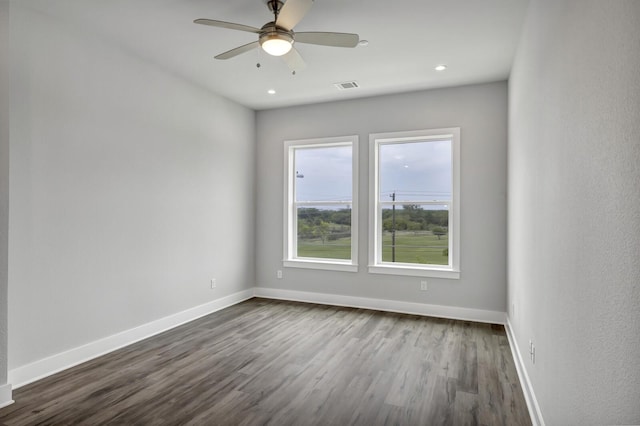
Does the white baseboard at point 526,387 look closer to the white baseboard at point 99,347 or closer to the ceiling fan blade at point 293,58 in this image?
the ceiling fan blade at point 293,58

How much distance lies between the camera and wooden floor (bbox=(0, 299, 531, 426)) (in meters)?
2.43

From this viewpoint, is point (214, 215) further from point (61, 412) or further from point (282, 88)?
point (61, 412)

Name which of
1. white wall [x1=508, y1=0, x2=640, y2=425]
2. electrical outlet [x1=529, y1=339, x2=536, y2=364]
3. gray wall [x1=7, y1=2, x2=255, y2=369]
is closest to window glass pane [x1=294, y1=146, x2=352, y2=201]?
gray wall [x1=7, y1=2, x2=255, y2=369]

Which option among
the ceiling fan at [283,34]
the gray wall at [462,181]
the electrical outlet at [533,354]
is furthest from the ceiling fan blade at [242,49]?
the electrical outlet at [533,354]

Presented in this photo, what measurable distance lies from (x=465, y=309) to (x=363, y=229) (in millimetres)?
1614

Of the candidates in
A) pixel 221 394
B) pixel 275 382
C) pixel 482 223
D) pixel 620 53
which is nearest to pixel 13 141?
pixel 221 394

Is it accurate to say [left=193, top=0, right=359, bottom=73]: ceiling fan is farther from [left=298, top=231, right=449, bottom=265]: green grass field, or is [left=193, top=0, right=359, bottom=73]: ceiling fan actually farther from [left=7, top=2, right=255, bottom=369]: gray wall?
[left=298, top=231, right=449, bottom=265]: green grass field

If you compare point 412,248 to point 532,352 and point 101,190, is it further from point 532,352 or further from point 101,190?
point 101,190

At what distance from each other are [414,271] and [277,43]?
10.8ft

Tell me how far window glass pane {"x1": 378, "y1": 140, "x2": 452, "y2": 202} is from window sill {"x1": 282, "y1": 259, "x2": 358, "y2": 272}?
104 cm

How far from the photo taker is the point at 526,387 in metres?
2.65

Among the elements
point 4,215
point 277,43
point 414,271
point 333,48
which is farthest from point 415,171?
point 4,215

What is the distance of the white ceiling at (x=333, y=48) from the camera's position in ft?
9.41

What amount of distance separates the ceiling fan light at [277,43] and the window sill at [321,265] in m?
3.16
